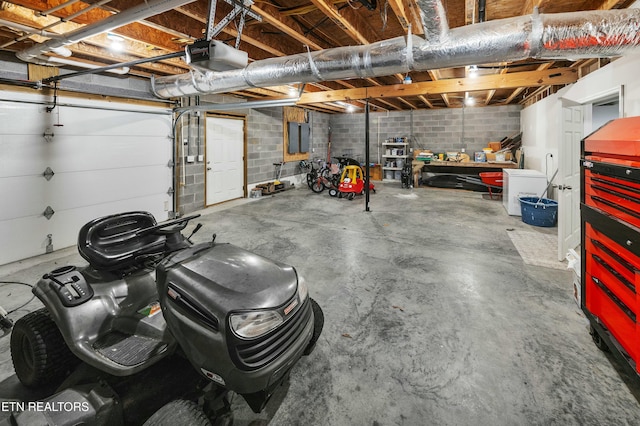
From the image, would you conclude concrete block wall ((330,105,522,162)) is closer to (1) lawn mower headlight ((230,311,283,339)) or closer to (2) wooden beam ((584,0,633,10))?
(2) wooden beam ((584,0,633,10))

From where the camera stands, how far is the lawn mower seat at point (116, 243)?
5.30 feet

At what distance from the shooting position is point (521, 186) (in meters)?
5.36

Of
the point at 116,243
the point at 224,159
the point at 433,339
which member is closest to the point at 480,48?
the point at 433,339

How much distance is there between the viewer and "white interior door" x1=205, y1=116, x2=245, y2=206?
20.6 feet

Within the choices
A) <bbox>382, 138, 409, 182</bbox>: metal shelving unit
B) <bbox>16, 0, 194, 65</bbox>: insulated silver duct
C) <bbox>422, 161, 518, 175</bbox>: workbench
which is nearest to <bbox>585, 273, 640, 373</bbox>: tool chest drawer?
<bbox>16, 0, 194, 65</bbox>: insulated silver duct

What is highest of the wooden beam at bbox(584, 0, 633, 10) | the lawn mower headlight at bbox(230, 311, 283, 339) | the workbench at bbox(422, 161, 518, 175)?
the wooden beam at bbox(584, 0, 633, 10)

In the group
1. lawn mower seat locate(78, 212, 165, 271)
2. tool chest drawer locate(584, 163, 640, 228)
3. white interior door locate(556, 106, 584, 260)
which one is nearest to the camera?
tool chest drawer locate(584, 163, 640, 228)

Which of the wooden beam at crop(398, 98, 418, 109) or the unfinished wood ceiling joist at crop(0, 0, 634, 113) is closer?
the unfinished wood ceiling joist at crop(0, 0, 634, 113)

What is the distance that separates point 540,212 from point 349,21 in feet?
13.3

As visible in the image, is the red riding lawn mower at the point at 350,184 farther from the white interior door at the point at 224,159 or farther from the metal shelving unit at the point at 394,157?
the metal shelving unit at the point at 394,157

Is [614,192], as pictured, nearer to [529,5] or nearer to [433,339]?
[433,339]

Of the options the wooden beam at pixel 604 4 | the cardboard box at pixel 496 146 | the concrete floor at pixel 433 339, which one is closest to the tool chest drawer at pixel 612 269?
the concrete floor at pixel 433 339

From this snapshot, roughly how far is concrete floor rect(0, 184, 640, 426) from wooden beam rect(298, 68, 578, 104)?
241 cm

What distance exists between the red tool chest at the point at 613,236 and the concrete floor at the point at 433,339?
22 centimetres
